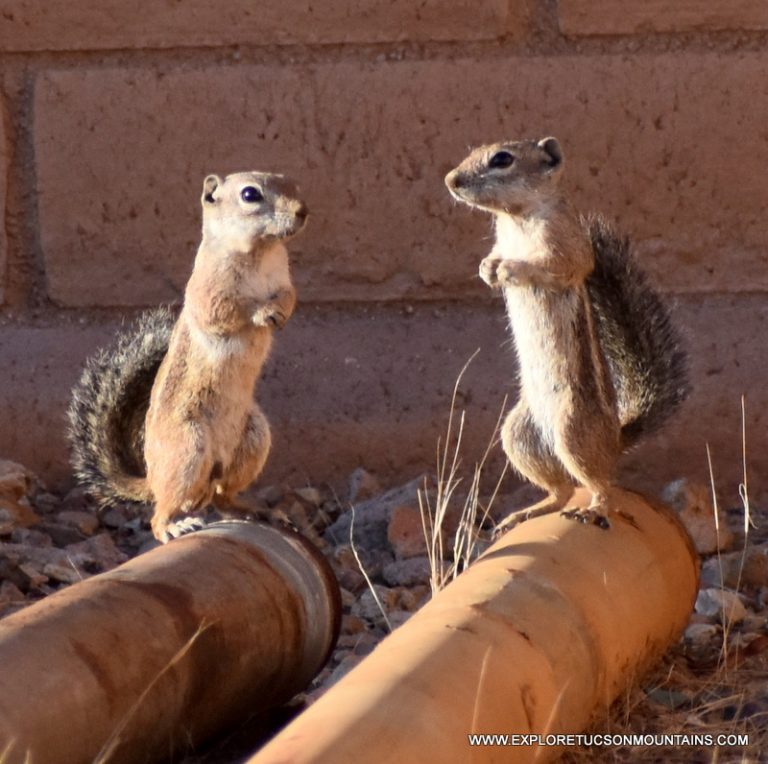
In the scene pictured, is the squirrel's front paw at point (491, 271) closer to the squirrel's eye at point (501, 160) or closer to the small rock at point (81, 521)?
the squirrel's eye at point (501, 160)

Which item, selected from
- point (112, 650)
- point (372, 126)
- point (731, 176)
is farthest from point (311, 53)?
point (112, 650)

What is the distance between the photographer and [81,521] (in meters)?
4.54

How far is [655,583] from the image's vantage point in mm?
3408

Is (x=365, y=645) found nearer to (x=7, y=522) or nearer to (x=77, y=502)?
(x=7, y=522)

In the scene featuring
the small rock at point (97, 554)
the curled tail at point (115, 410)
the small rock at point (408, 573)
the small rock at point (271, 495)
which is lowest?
the small rock at point (408, 573)

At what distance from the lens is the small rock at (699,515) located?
14.5 feet

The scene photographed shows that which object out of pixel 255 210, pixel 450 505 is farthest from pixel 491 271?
pixel 450 505

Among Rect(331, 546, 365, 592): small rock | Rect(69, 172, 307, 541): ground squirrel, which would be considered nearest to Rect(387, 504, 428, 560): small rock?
Rect(331, 546, 365, 592): small rock

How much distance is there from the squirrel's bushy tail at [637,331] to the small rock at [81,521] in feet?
5.47

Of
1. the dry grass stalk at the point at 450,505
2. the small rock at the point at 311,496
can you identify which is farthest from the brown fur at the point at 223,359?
the small rock at the point at 311,496

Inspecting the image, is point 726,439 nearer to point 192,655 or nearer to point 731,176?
point 731,176

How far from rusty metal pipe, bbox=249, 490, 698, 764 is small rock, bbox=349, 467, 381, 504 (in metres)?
1.17

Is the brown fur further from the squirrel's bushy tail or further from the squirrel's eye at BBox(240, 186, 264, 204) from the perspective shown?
the squirrel's bushy tail

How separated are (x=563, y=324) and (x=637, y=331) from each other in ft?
1.02
